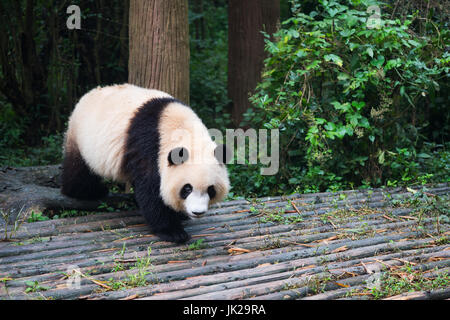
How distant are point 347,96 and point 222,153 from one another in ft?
7.01

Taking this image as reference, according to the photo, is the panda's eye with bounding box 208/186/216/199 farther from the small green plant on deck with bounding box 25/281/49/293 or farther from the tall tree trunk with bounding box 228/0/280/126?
the tall tree trunk with bounding box 228/0/280/126

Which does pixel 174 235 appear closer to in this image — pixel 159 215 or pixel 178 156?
pixel 159 215

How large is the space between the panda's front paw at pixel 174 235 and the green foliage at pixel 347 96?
5.65ft

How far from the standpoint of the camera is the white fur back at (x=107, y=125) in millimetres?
4395

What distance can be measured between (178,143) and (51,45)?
197 inches

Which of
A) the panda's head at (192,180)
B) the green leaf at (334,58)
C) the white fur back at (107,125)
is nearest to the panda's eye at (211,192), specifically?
the panda's head at (192,180)

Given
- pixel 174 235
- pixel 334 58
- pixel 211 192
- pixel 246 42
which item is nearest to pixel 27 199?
pixel 174 235

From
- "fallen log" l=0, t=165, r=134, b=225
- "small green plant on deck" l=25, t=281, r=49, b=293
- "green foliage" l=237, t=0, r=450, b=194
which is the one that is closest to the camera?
"small green plant on deck" l=25, t=281, r=49, b=293

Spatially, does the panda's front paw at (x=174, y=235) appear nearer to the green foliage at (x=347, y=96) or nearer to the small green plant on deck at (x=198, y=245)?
the small green plant on deck at (x=198, y=245)

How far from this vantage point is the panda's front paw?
4066 millimetres

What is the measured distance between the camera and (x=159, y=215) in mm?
4113

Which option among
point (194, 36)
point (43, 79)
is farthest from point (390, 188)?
point (194, 36)

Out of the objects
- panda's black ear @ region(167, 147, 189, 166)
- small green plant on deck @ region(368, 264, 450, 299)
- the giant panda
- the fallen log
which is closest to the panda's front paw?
the giant panda

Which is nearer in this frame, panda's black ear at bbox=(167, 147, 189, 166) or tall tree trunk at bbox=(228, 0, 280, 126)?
panda's black ear at bbox=(167, 147, 189, 166)
